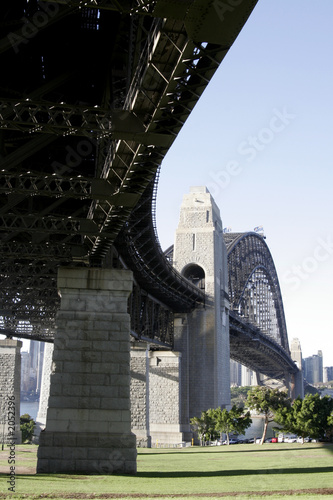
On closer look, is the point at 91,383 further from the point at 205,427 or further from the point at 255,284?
the point at 255,284

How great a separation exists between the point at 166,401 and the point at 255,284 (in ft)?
319

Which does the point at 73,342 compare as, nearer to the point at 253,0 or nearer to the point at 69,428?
the point at 69,428

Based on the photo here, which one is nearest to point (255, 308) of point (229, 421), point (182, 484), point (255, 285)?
point (255, 285)

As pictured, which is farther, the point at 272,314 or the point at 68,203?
the point at 272,314

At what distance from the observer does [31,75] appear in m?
20.4

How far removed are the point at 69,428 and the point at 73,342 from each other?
3.70 m

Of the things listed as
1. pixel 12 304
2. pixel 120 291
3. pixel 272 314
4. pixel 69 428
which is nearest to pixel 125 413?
pixel 69 428

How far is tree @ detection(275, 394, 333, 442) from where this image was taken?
181ft

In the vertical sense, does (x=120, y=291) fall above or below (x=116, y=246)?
below

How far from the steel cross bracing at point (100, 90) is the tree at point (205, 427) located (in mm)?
43081

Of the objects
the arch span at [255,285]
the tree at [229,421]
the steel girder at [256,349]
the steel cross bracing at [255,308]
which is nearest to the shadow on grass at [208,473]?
the tree at [229,421]

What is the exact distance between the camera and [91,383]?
87.6 feet

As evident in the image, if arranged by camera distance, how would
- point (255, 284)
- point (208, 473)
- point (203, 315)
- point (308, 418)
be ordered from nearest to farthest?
1. point (208, 473)
2. point (308, 418)
3. point (203, 315)
4. point (255, 284)

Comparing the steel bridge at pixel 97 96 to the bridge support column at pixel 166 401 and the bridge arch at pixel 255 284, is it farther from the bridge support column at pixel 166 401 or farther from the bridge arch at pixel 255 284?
the bridge arch at pixel 255 284
